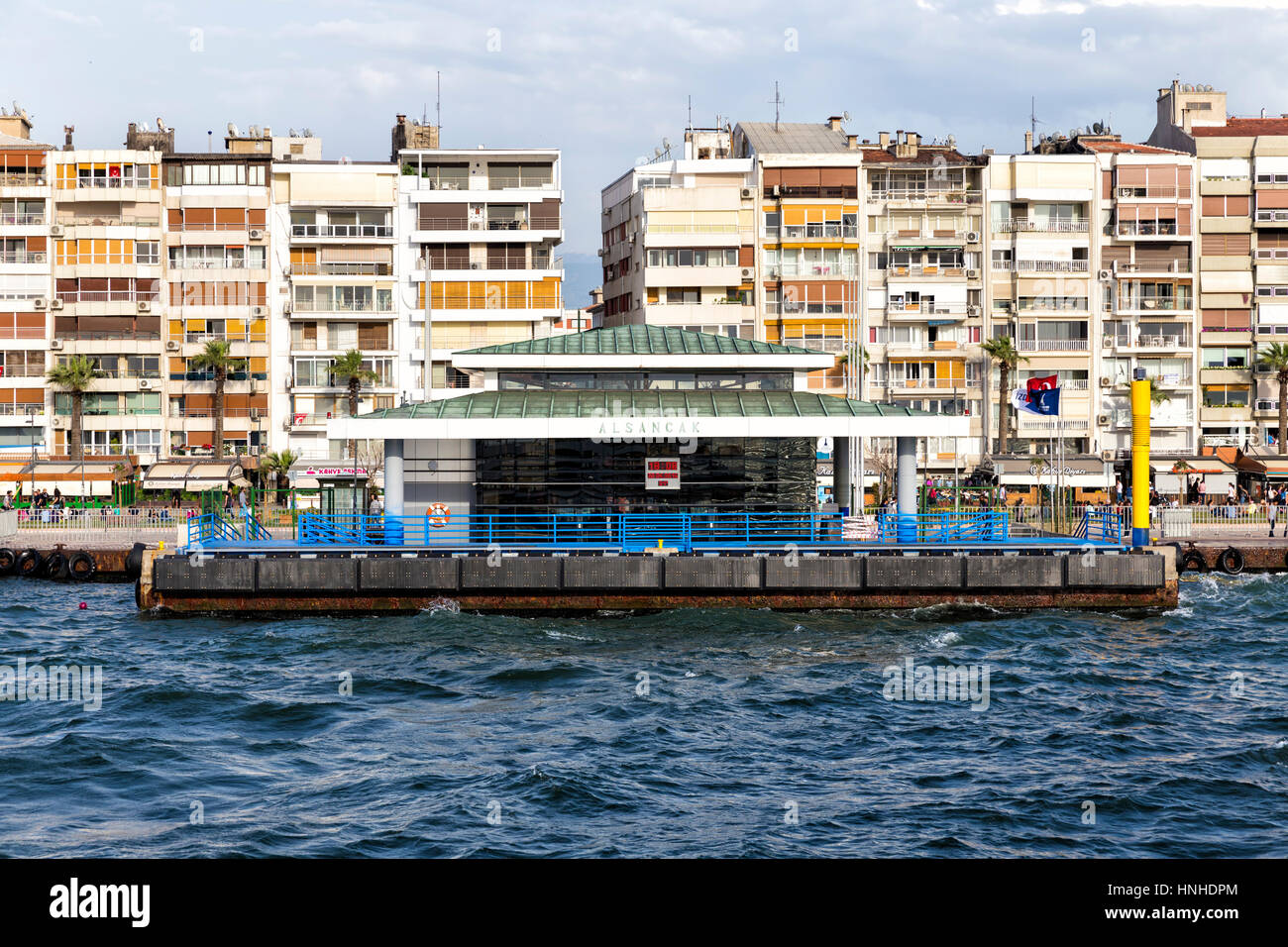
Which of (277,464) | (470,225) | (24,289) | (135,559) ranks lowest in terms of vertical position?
(135,559)

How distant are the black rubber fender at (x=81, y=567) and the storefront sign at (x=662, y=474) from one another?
22778 mm

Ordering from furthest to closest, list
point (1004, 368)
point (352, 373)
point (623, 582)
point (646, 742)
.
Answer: point (1004, 368) → point (352, 373) → point (623, 582) → point (646, 742)

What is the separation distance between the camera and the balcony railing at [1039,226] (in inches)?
3701

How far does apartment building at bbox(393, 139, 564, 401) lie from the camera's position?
89.1 meters

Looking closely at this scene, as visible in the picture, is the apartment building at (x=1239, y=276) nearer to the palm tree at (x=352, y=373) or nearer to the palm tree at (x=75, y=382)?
the palm tree at (x=352, y=373)

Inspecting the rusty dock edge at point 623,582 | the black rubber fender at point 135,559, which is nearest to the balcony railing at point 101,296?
the black rubber fender at point 135,559

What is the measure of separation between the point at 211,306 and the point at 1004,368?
166 feet

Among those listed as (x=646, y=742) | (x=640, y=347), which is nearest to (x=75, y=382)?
(x=640, y=347)

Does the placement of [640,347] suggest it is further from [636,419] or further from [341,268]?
[341,268]

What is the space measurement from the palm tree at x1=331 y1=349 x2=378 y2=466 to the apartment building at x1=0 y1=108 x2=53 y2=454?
60.8ft

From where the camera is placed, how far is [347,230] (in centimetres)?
8962

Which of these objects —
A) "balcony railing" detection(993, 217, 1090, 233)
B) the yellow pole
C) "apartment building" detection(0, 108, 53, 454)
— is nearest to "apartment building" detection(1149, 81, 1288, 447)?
"balcony railing" detection(993, 217, 1090, 233)

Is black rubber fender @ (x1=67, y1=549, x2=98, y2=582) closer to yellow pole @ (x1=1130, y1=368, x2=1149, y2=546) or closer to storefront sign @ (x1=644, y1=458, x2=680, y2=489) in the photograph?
storefront sign @ (x1=644, y1=458, x2=680, y2=489)
